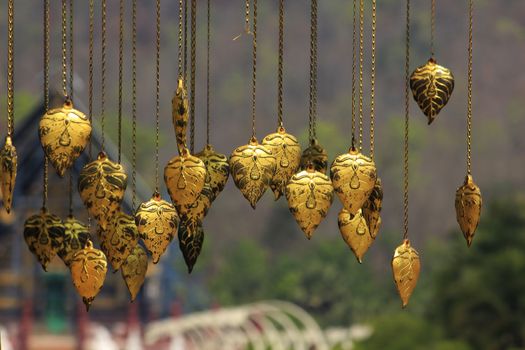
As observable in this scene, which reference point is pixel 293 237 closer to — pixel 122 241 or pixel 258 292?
pixel 258 292

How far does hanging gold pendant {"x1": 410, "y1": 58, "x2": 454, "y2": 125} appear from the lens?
9.84 meters

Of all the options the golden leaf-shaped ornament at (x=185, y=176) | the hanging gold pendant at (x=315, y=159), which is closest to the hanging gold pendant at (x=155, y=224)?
the golden leaf-shaped ornament at (x=185, y=176)

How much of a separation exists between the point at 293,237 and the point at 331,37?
36.8m

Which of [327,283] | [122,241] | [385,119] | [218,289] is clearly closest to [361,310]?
[327,283]

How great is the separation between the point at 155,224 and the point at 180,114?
1.73ft

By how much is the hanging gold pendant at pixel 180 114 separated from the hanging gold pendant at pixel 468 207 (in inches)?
52.5

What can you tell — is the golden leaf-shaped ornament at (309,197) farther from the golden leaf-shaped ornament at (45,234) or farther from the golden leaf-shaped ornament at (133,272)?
the golden leaf-shaped ornament at (45,234)

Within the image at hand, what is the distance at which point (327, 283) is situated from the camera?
11056 cm

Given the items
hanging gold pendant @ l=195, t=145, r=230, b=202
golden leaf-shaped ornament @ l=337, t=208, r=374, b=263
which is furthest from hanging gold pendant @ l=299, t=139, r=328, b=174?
hanging gold pendant @ l=195, t=145, r=230, b=202

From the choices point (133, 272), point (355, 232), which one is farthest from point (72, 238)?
point (355, 232)

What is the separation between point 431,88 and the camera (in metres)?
9.84

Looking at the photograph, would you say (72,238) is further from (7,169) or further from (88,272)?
(7,169)

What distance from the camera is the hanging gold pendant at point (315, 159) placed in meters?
10.0

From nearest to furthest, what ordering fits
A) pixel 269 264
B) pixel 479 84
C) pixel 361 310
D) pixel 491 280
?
pixel 491 280 → pixel 361 310 → pixel 269 264 → pixel 479 84
